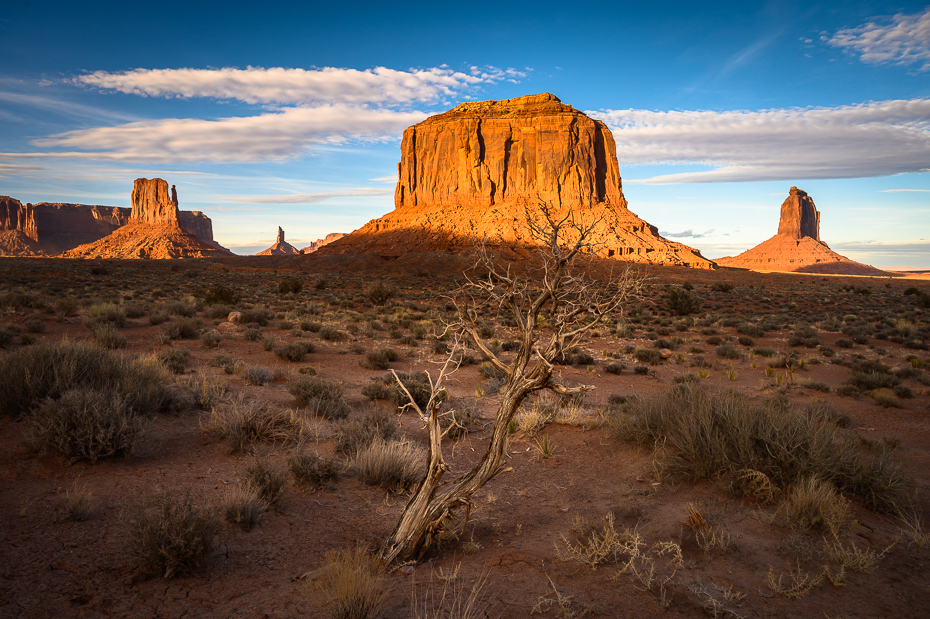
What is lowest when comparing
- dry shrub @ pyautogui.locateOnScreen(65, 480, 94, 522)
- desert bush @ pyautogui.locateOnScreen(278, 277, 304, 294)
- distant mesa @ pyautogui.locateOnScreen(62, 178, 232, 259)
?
dry shrub @ pyautogui.locateOnScreen(65, 480, 94, 522)

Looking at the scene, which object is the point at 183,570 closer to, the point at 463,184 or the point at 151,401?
the point at 151,401

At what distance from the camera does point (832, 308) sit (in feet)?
93.7

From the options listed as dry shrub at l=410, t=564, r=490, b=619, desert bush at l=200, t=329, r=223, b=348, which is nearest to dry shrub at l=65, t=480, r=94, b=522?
dry shrub at l=410, t=564, r=490, b=619

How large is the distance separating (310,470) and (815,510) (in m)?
4.96

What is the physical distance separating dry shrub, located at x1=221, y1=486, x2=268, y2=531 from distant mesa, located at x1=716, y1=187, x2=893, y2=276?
158 m

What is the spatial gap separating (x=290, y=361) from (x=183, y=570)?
29.2ft

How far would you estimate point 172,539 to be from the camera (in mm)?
3121

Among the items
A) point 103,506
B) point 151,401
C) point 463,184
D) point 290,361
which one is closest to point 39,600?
point 103,506

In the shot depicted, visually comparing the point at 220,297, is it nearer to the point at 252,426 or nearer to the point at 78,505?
the point at 252,426

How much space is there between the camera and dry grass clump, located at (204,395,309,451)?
580cm

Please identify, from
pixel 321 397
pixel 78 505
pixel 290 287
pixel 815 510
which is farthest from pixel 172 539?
pixel 290 287

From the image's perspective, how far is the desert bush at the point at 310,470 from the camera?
5008 mm

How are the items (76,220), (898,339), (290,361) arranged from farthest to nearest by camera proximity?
(76,220)
(898,339)
(290,361)

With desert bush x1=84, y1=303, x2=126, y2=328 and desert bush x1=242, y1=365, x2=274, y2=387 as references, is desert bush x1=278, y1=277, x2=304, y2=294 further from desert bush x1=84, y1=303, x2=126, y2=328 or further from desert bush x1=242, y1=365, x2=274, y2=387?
desert bush x1=242, y1=365, x2=274, y2=387
